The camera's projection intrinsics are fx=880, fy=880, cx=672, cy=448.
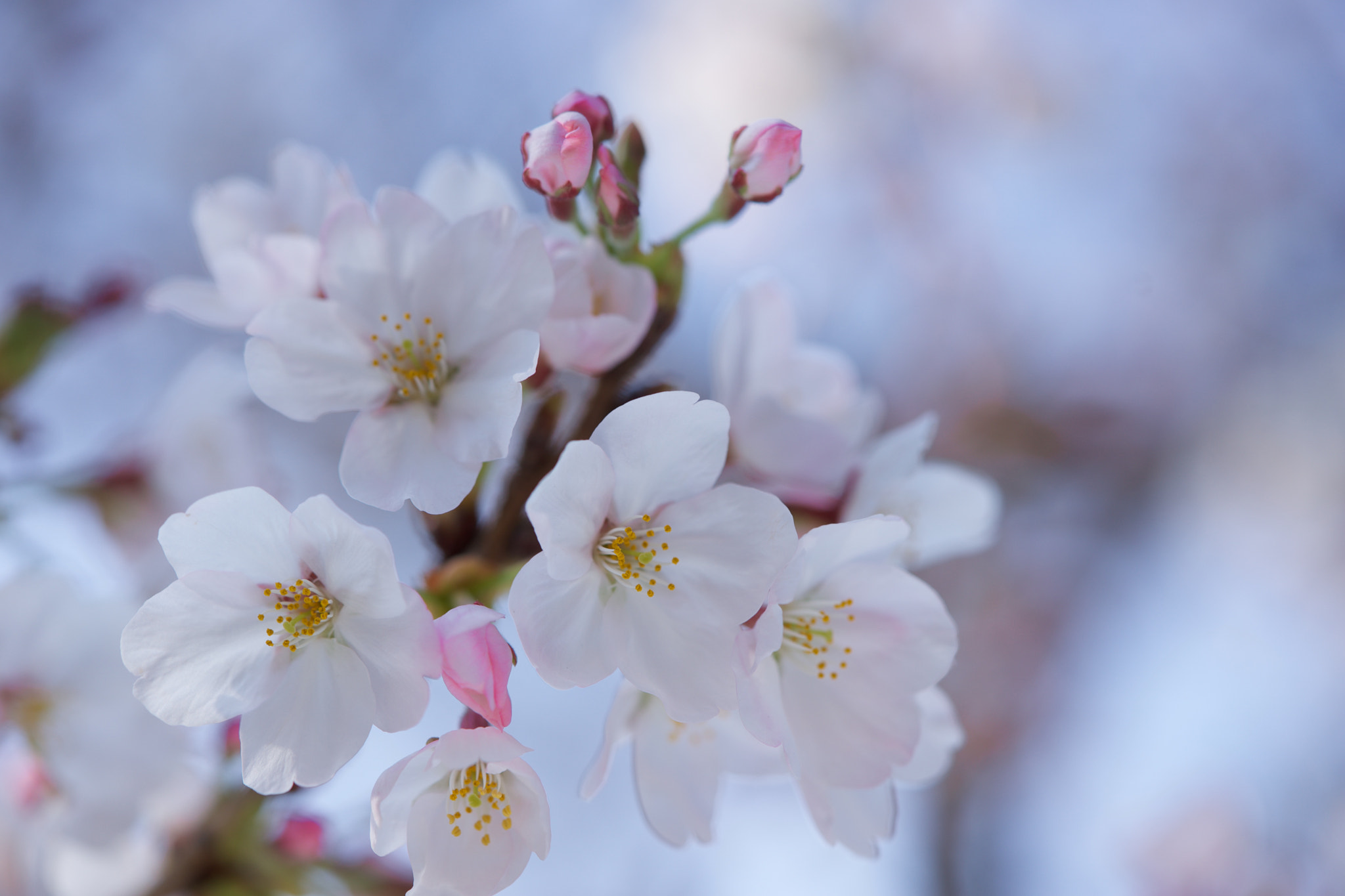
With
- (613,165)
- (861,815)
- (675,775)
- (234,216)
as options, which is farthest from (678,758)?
(234,216)

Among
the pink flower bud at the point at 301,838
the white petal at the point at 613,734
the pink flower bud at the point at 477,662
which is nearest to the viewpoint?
the pink flower bud at the point at 477,662

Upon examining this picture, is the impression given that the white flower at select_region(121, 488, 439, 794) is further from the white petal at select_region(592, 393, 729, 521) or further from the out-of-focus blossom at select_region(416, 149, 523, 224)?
the out-of-focus blossom at select_region(416, 149, 523, 224)

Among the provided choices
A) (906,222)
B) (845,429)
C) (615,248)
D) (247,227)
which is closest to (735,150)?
(615,248)

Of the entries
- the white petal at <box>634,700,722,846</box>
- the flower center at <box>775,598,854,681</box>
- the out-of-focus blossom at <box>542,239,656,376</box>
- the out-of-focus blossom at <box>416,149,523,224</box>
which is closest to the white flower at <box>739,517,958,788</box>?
the flower center at <box>775,598,854,681</box>

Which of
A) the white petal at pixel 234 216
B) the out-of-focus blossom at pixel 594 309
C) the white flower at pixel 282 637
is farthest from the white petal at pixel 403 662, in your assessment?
the white petal at pixel 234 216

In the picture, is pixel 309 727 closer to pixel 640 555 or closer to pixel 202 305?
pixel 640 555

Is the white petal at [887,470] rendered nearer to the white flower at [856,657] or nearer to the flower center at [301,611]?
the white flower at [856,657]
